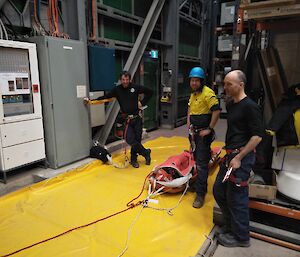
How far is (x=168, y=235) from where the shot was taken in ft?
7.89

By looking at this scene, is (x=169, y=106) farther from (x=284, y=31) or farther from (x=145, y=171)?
(x=284, y=31)

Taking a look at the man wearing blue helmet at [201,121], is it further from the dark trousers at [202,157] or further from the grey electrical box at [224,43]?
the grey electrical box at [224,43]

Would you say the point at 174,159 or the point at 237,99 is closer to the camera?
the point at 237,99

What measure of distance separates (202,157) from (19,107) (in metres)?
2.53

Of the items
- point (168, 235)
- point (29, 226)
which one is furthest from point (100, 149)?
point (168, 235)

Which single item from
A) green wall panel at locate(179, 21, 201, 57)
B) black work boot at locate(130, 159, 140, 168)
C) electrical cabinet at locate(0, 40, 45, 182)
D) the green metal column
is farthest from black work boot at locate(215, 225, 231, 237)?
green wall panel at locate(179, 21, 201, 57)

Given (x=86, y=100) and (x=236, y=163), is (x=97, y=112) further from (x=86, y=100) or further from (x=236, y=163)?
(x=236, y=163)

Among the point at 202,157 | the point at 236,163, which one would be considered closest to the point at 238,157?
the point at 236,163

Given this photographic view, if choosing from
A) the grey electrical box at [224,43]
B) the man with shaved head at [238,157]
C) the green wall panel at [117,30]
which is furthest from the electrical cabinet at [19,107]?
the grey electrical box at [224,43]

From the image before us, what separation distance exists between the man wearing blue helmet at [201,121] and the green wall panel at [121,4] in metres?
3.21

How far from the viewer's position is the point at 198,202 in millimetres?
2906

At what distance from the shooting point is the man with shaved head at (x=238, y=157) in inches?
77.0

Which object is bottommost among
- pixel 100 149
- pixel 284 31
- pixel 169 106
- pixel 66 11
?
pixel 100 149

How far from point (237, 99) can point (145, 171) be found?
2.27 meters
